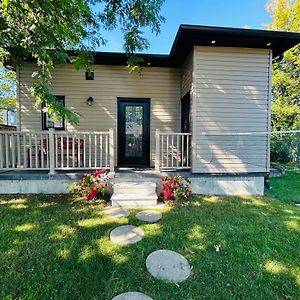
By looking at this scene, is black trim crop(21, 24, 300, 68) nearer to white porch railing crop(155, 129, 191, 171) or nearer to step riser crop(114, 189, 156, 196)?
white porch railing crop(155, 129, 191, 171)

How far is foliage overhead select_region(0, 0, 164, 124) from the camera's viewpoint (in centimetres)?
365

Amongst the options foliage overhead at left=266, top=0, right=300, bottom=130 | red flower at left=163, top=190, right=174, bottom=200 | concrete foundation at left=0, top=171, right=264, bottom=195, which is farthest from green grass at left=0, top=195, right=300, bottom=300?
foliage overhead at left=266, top=0, right=300, bottom=130

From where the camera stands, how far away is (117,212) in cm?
378

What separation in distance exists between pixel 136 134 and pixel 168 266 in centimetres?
432

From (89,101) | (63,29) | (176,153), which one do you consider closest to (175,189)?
(176,153)

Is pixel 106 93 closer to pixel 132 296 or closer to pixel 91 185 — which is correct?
pixel 91 185

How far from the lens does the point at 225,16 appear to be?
30.6 ft

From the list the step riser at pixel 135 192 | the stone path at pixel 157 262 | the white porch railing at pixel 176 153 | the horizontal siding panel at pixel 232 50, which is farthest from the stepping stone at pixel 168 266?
the horizontal siding panel at pixel 232 50

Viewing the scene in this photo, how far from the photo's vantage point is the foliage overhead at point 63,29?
3648 mm

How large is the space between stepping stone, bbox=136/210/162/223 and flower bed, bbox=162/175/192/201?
69 cm

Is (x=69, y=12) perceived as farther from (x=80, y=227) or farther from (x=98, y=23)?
(x=80, y=227)

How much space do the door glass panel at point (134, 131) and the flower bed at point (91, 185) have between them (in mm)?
1831

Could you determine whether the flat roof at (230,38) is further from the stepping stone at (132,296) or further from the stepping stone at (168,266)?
the stepping stone at (132,296)

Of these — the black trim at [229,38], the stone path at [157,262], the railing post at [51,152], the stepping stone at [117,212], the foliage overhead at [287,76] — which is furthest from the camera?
the foliage overhead at [287,76]
